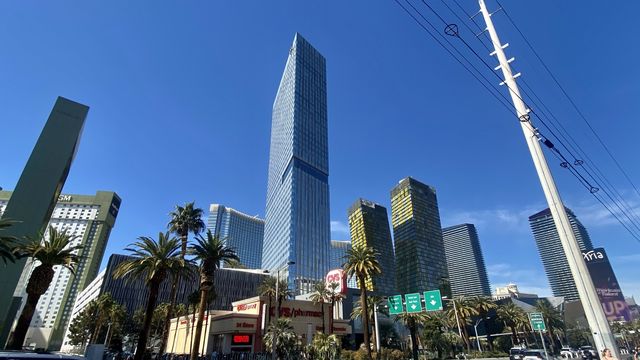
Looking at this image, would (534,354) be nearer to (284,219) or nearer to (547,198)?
(547,198)

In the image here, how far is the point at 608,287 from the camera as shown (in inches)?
5310

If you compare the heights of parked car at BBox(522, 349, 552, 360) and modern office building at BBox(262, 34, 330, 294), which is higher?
modern office building at BBox(262, 34, 330, 294)

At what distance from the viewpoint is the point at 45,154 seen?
176 ft

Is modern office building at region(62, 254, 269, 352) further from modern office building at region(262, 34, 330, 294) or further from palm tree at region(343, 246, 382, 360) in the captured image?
palm tree at region(343, 246, 382, 360)

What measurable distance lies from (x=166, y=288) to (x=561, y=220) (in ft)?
408

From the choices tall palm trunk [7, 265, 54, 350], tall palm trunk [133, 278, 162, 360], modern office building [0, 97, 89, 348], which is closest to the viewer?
tall palm trunk [7, 265, 54, 350]

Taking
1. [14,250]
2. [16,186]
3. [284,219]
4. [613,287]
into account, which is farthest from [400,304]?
[613,287]

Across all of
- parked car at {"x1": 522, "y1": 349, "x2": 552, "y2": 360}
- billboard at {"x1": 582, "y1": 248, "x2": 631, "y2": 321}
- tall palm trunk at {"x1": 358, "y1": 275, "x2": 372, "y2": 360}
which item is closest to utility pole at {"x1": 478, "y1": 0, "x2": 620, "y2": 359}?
tall palm trunk at {"x1": 358, "y1": 275, "x2": 372, "y2": 360}

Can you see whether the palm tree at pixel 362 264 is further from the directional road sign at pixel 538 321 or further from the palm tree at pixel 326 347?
the directional road sign at pixel 538 321

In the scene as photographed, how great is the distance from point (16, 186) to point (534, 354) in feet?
250

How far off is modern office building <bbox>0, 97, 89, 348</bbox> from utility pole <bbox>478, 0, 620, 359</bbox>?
57.3 m

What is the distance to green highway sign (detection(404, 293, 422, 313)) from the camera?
129ft

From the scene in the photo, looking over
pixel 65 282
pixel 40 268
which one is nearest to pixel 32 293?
pixel 40 268

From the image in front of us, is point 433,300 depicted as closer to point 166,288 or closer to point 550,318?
point 550,318
